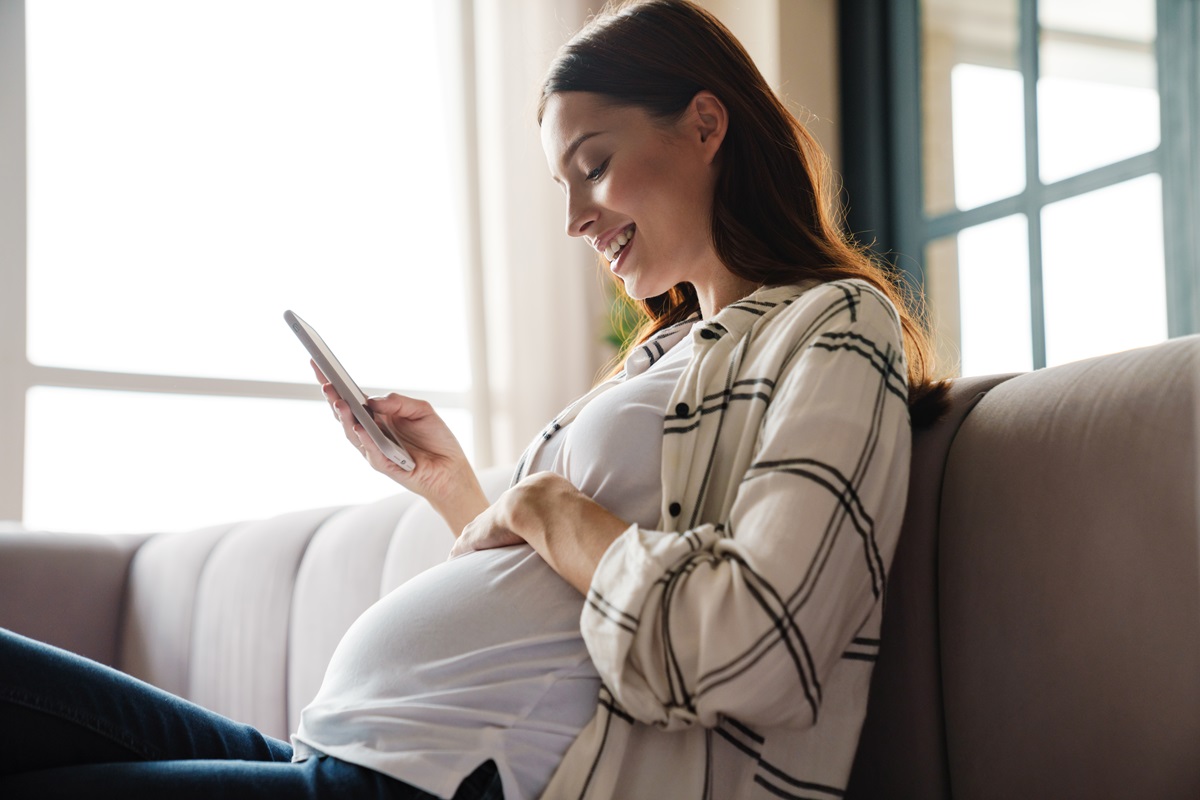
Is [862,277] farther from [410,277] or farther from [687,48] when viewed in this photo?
[410,277]

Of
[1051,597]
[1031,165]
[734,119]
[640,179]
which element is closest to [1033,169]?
[1031,165]

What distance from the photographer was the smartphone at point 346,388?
3.68 ft

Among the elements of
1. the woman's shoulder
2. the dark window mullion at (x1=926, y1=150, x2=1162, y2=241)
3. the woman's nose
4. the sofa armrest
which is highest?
the dark window mullion at (x1=926, y1=150, x2=1162, y2=241)

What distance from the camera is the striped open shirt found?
28.7 inches

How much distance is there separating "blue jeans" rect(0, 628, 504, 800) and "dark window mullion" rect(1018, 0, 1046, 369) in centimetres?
252

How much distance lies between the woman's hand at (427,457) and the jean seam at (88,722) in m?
0.50

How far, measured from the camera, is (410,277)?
11.1ft

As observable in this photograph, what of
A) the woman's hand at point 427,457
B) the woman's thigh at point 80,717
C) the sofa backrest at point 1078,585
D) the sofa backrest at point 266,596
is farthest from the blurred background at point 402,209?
the woman's thigh at point 80,717

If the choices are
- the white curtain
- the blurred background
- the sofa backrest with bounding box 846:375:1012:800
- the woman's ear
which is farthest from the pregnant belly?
the white curtain

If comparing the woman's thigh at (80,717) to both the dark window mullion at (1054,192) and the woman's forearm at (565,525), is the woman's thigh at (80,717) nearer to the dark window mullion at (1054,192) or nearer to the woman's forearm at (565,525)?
the woman's forearm at (565,525)

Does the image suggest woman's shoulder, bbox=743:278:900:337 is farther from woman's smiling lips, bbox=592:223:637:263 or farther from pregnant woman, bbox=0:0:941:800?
woman's smiling lips, bbox=592:223:637:263

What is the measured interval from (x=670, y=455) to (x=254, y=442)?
2.47 m

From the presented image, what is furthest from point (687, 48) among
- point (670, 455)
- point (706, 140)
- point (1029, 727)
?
point (1029, 727)

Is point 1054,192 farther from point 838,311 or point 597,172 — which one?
point 838,311
